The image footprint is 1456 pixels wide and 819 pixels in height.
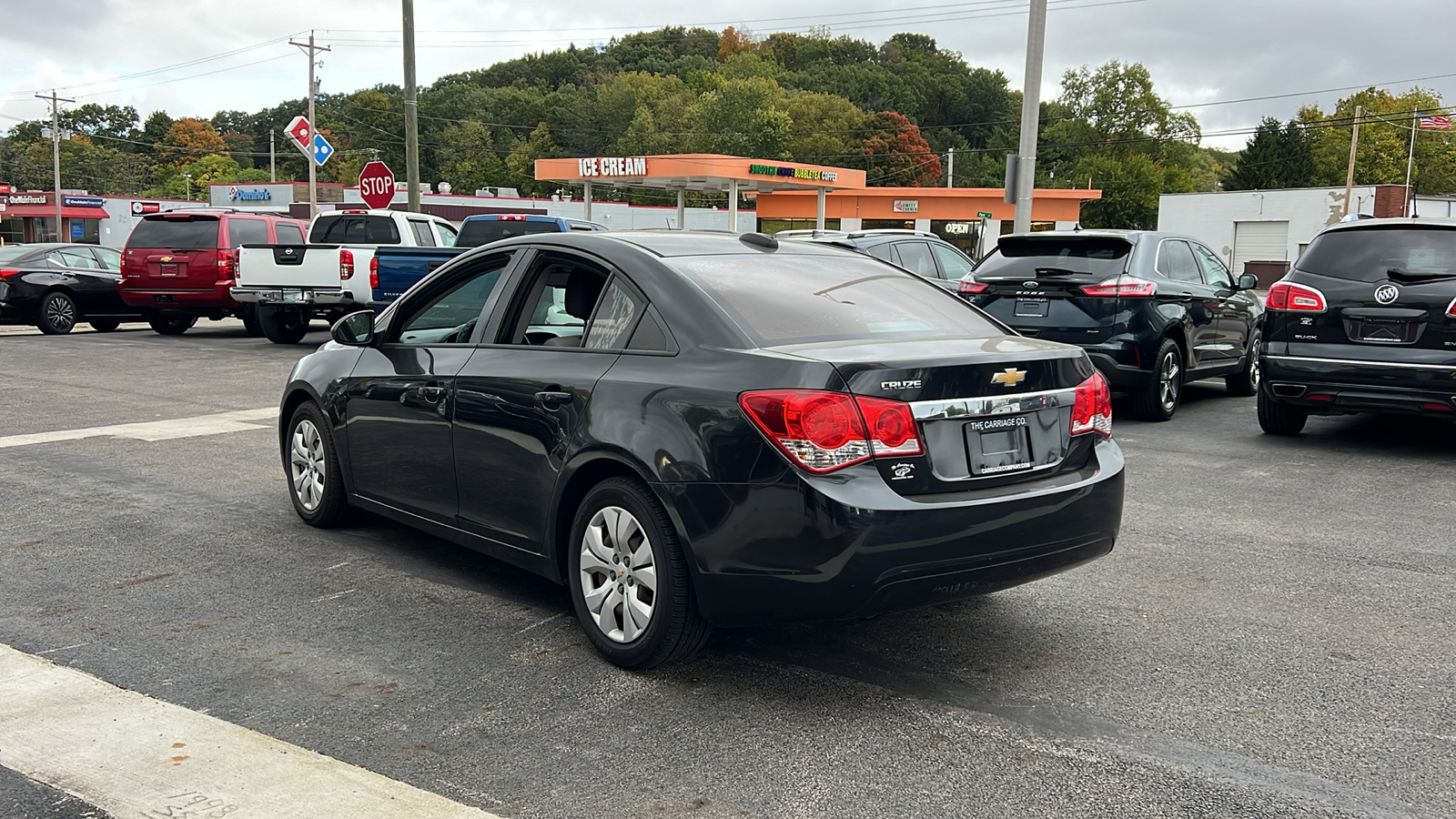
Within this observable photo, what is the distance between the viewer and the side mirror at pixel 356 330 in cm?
595

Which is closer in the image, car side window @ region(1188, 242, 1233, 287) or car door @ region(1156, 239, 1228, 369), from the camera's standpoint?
car door @ region(1156, 239, 1228, 369)

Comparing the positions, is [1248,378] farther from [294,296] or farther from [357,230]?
[357,230]

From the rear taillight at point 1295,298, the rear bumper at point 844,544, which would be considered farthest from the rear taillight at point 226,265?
the rear bumper at point 844,544

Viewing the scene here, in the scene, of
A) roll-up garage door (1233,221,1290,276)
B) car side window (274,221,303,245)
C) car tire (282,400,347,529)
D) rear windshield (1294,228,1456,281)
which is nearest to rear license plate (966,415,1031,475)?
car tire (282,400,347,529)

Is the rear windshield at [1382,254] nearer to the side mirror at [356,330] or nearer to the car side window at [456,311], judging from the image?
the car side window at [456,311]

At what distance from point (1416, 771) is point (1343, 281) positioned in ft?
20.8

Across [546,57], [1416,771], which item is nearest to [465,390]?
[1416,771]

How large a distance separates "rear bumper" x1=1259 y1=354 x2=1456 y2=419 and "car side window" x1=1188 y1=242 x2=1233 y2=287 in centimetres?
239

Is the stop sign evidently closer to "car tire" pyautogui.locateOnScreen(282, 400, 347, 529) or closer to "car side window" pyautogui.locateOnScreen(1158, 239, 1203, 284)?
"car side window" pyautogui.locateOnScreen(1158, 239, 1203, 284)

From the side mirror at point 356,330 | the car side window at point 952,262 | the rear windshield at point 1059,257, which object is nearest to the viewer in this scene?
the side mirror at point 356,330

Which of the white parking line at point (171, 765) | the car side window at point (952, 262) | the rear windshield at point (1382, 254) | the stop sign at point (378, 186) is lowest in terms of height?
the white parking line at point (171, 765)

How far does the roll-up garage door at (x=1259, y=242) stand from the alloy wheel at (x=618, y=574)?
193 feet

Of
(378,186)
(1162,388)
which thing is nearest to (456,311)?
(1162,388)

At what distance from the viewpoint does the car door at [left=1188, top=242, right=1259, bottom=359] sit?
1153 centimetres
